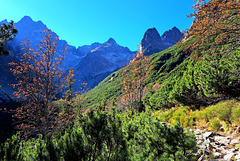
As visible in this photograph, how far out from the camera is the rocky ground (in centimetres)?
374

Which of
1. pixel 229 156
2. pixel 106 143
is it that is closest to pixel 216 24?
pixel 229 156

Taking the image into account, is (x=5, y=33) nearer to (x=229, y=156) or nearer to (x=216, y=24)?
(x=216, y=24)

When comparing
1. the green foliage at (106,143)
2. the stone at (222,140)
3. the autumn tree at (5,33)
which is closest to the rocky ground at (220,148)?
the stone at (222,140)

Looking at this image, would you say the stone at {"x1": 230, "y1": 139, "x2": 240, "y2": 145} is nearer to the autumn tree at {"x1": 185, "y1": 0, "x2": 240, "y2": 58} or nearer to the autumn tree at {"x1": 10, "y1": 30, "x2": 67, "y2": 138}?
the autumn tree at {"x1": 185, "y1": 0, "x2": 240, "y2": 58}

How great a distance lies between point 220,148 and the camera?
4234 millimetres

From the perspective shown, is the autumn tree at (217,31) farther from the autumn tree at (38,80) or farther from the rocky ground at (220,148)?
the autumn tree at (38,80)

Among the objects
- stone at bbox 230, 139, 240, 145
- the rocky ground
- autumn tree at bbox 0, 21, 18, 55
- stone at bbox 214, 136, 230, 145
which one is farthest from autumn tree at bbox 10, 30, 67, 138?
stone at bbox 230, 139, 240, 145

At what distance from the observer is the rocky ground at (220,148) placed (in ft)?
12.3

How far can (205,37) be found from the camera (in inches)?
218

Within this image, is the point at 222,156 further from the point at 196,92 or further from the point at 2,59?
→ the point at 2,59

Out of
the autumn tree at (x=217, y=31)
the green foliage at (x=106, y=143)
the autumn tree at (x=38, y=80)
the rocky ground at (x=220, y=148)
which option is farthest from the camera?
the autumn tree at (x=38, y=80)

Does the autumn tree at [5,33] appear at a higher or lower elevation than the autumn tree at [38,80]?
higher

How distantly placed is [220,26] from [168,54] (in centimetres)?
10291

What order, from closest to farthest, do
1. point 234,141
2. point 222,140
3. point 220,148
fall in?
point 220,148, point 234,141, point 222,140
